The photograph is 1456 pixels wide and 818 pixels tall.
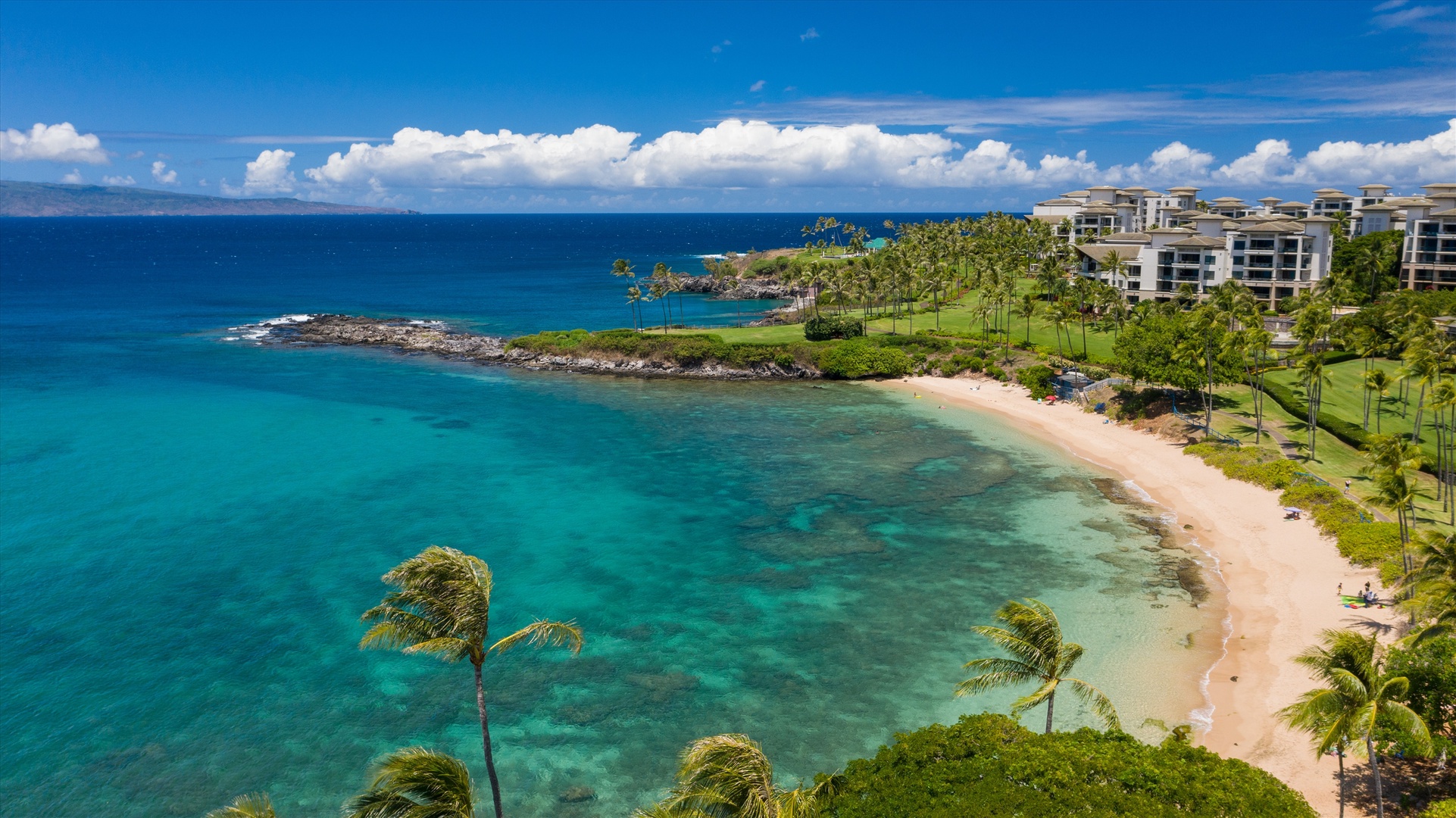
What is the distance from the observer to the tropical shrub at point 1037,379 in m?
79.8

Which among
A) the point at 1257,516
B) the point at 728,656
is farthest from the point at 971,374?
the point at 728,656

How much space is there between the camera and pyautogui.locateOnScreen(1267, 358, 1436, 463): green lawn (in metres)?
58.7

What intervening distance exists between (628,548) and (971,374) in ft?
171

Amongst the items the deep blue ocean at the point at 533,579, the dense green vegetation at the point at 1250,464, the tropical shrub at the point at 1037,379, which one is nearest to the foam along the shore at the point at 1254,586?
the dense green vegetation at the point at 1250,464

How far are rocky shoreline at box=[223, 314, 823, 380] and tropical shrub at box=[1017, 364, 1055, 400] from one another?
21.8 meters

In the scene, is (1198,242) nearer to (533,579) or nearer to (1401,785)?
(1401,785)

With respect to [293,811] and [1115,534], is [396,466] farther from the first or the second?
A: [1115,534]

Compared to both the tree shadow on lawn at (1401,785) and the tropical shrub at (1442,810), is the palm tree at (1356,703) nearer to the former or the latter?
the tropical shrub at (1442,810)

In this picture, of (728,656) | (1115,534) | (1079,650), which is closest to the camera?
(1079,650)

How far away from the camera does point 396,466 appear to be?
6381 centimetres

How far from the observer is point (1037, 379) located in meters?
80.9

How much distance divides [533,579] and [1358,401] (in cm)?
6248

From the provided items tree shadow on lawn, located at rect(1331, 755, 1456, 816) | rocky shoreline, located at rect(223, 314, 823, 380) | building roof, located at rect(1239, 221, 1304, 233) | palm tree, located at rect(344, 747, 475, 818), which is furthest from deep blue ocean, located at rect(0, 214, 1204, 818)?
building roof, located at rect(1239, 221, 1304, 233)

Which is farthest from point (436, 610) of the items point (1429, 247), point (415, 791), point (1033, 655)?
point (1429, 247)
